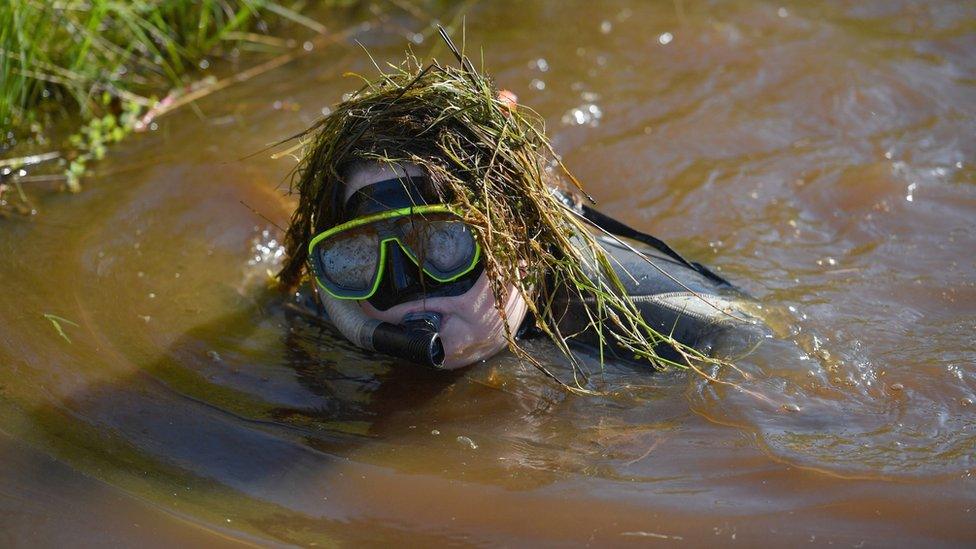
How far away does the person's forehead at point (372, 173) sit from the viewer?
2.73 meters

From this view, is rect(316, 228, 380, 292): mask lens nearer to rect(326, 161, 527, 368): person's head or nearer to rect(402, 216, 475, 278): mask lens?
rect(326, 161, 527, 368): person's head

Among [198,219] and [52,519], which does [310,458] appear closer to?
[52,519]

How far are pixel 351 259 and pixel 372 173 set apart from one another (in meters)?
0.27

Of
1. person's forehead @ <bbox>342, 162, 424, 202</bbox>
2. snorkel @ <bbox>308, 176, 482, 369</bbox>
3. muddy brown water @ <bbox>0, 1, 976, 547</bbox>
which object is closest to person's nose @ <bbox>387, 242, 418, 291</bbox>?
snorkel @ <bbox>308, 176, 482, 369</bbox>

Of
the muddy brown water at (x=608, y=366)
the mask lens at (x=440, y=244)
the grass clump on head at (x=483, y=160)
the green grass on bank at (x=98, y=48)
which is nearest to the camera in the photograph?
the muddy brown water at (x=608, y=366)

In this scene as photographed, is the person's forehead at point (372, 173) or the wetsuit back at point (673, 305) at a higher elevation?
the person's forehead at point (372, 173)

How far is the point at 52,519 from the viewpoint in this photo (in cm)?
241

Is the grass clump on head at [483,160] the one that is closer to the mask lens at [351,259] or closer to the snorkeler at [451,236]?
the snorkeler at [451,236]

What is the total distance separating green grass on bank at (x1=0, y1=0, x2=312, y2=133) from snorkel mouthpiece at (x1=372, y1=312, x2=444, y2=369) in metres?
2.34

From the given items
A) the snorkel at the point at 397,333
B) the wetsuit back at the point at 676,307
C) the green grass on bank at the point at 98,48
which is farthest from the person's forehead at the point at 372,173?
the green grass on bank at the point at 98,48

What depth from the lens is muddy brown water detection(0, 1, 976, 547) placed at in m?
2.44

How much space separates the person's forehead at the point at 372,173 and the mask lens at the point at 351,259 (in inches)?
4.7

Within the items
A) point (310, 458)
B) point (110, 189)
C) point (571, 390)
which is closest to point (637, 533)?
point (571, 390)

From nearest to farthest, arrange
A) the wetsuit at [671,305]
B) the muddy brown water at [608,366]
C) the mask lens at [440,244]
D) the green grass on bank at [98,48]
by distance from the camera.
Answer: the muddy brown water at [608,366]
the mask lens at [440,244]
the wetsuit at [671,305]
the green grass on bank at [98,48]
